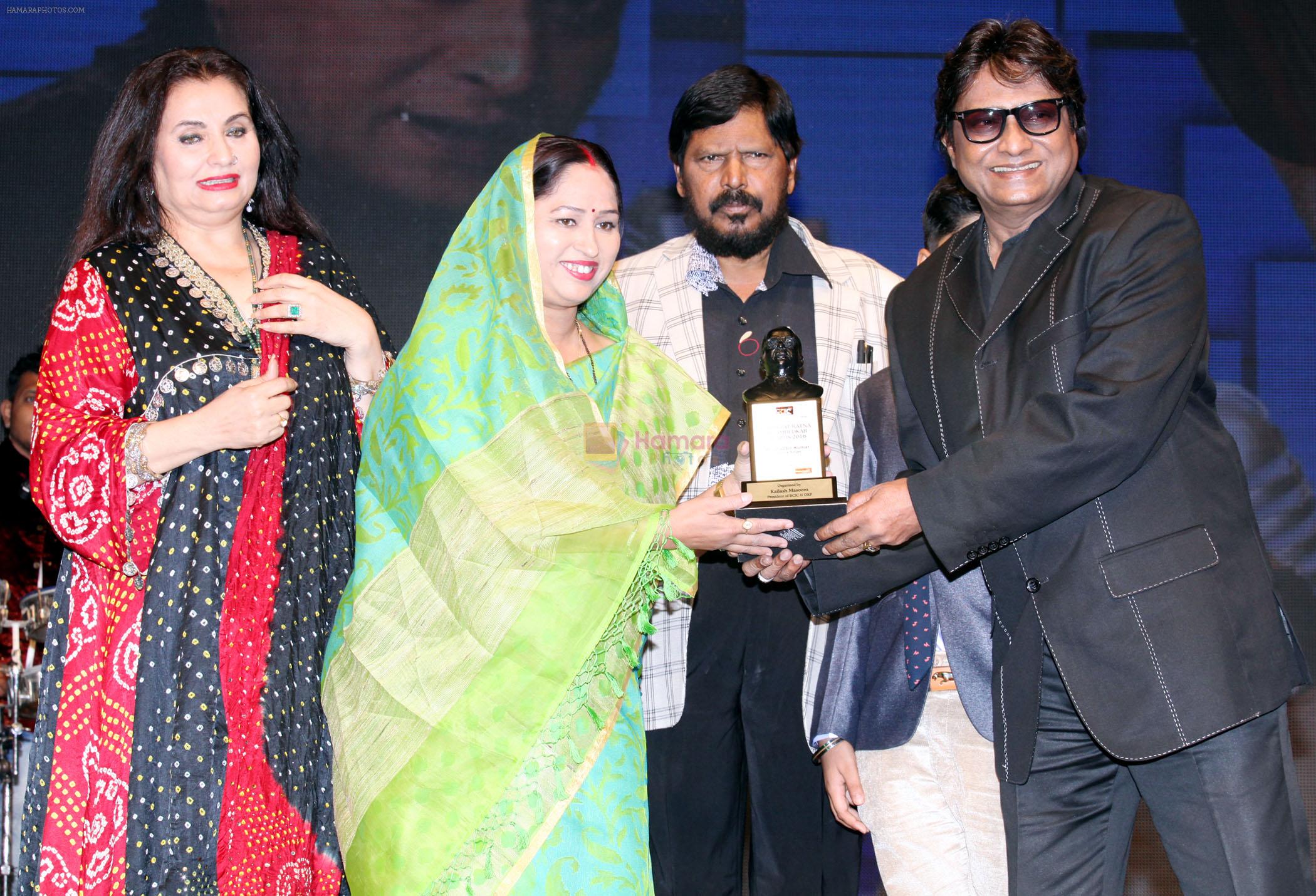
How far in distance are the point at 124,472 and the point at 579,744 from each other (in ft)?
3.14

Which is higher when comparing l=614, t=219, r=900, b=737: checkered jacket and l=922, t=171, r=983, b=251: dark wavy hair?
l=922, t=171, r=983, b=251: dark wavy hair

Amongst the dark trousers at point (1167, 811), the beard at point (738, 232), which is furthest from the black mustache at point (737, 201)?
the dark trousers at point (1167, 811)

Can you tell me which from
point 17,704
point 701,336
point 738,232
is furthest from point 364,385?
point 17,704

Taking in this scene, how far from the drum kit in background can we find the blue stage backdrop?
147 centimetres

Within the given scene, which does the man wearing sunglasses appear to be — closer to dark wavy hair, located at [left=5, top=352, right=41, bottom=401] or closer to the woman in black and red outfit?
the woman in black and red outfit

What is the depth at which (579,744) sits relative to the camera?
2.26 metres

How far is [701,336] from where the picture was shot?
3.18 metres

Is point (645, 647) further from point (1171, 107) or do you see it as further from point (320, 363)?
point (1171, 107)

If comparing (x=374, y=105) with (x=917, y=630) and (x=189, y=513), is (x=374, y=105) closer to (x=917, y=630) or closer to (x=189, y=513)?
(x=189, y=513)

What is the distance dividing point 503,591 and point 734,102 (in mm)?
1650

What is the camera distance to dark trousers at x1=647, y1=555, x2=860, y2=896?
9.82ft

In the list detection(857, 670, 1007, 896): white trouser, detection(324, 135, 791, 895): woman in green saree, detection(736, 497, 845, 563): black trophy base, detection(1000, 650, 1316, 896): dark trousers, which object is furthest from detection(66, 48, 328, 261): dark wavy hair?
detection(1000, 650, 1316, 896): dark trousers

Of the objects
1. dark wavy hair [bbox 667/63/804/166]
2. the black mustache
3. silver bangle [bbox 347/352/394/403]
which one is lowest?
silver bangle [bbox 347/352/394/403]

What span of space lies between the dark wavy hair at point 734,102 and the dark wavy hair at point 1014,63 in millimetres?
891
